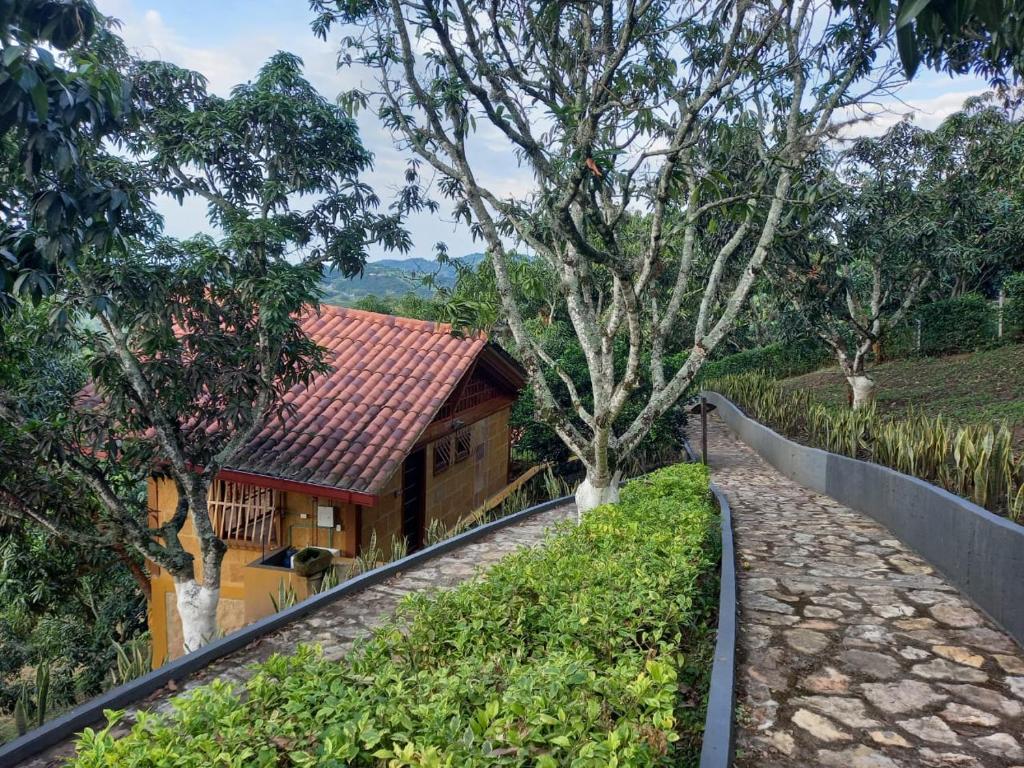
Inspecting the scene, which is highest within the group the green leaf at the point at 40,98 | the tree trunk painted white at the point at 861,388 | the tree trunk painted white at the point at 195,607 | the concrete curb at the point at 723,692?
the green leaf at the point at 40,98

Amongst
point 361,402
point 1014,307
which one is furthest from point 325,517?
point 1014,307

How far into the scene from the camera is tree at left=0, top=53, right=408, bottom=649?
6734 millimetres

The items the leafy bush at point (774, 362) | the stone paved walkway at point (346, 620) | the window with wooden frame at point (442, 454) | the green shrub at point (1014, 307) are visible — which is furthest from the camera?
the leafy bush at point (774, 362)

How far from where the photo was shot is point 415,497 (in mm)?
11945

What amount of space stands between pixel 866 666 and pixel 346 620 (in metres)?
4.40

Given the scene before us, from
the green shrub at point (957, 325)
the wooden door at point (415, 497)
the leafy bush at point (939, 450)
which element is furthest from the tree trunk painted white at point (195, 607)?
the green shrub at point (957, 325)

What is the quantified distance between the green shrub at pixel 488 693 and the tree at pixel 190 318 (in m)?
4.34

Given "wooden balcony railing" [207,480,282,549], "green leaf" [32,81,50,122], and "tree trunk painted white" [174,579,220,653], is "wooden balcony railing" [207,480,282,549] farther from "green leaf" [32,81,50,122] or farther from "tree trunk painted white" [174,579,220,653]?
"green leaf" [32,81,50,122]

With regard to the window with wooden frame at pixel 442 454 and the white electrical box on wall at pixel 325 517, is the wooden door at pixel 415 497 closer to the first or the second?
the window with wooden frame at pixel 442 454

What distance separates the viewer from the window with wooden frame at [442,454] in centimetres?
1245

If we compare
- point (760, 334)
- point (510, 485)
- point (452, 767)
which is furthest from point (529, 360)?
point (760, 334)

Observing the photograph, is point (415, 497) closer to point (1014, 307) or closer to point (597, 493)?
point (597, 493)

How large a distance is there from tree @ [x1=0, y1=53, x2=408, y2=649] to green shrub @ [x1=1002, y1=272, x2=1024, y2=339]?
19.9 m

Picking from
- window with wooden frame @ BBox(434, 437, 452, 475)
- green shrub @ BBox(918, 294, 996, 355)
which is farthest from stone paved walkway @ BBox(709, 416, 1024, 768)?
green shrub @ BBox(918, 294, 996, 355)
